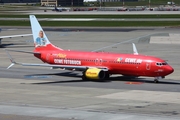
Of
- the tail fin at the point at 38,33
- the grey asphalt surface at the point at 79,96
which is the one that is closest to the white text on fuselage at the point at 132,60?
the grey asphalt surface at the point at 79,96

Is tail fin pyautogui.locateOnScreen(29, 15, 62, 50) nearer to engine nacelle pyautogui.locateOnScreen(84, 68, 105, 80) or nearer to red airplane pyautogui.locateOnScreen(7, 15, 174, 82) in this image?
red airplane pyautogui.locateOnScreen(7, 15, 174, 82)

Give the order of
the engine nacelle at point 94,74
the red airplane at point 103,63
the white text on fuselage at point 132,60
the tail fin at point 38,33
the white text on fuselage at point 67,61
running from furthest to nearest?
the tail fin at point 38,33 → the white text on fuselage at point 67,61 → the engine nacelle at point 94,74 → the white text on fuselage at point 132,60 → the red airplane at point 103,63

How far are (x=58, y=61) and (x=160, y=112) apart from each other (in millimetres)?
24195

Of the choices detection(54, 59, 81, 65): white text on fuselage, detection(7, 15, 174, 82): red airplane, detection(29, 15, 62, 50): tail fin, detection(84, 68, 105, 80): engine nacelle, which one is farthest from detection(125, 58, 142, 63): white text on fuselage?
detection(29, 15, 62, 50): tail fin

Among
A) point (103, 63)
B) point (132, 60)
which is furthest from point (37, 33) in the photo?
point (132, 60)

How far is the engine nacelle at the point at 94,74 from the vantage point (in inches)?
2206

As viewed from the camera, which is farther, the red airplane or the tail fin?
the tail fin

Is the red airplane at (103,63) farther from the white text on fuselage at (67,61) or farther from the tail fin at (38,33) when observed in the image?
the tail fin at (38,33)

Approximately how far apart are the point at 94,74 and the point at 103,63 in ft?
6.22

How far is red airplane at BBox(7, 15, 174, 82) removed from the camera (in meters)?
54.0

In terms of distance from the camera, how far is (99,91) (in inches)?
1944

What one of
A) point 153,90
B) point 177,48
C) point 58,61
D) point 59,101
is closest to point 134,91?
point 153,90

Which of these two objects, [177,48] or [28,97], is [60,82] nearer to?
[28,97]

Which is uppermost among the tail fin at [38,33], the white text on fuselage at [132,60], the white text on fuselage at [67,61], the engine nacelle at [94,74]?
the tail fin at [38,33]
